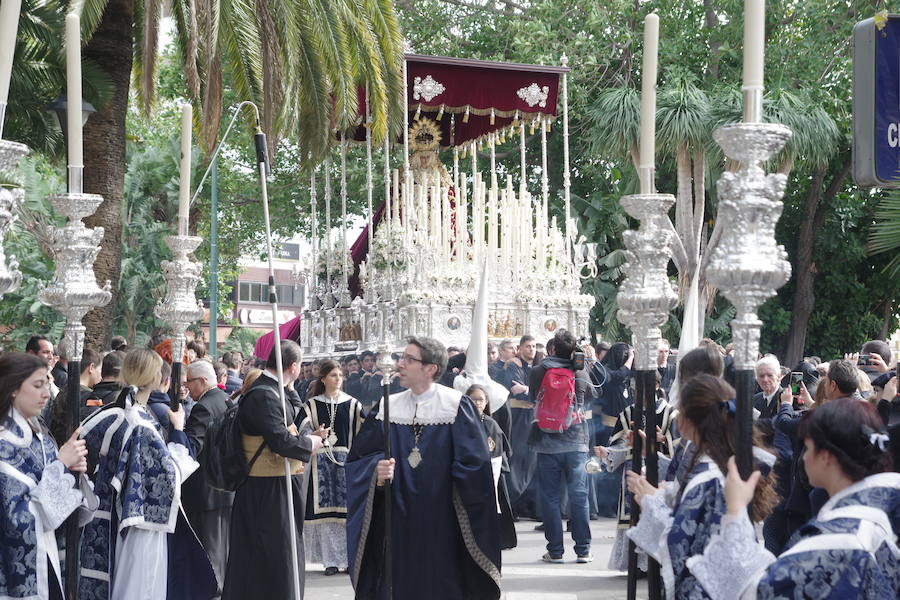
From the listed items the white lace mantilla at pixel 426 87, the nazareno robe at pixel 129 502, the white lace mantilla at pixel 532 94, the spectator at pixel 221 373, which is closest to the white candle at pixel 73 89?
the nazareno robe at pixel 129 502

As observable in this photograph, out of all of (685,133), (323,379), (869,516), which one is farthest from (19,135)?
(685,133)

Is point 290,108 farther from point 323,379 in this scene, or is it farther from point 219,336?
point 219,336

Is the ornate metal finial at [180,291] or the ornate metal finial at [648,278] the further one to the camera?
the ornate metal finial at [180,291]

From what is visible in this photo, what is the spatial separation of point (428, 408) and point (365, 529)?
76cm

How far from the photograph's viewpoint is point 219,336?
235 feet

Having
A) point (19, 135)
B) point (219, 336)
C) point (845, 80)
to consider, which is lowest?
point (219, 336)

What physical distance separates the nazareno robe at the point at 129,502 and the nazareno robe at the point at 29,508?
1.20m

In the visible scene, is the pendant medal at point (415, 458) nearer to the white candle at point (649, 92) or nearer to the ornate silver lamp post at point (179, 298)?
the ornate silver lamp post at point (179, 298)

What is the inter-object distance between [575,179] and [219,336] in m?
47.3

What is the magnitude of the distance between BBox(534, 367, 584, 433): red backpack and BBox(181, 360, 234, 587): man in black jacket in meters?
2.87

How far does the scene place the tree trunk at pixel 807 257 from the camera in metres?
25.3

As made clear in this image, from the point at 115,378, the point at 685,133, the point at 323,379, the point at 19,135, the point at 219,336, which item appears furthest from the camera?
the point at 219,336

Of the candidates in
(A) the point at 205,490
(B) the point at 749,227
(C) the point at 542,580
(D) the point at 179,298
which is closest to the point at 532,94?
(C) the point at 542,580

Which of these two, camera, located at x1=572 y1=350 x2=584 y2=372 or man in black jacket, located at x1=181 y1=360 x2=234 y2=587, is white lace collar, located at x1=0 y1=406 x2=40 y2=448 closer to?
man in black jacket, located at x1=181 y1=360 x2=234 y2=587
